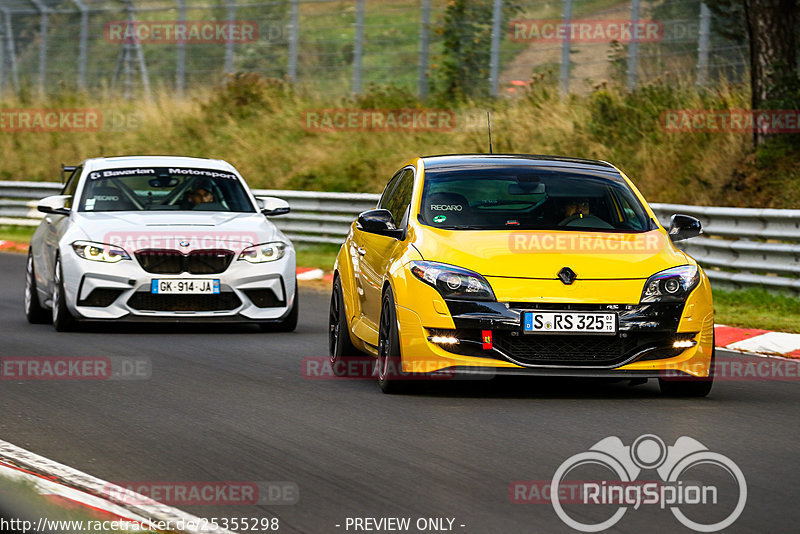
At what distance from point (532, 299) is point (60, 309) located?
560 cm

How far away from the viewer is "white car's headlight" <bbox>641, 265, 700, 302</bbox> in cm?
908

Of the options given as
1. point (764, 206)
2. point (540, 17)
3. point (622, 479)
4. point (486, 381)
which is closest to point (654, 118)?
point (540, 17)

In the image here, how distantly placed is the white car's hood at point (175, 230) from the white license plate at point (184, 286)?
28 cm

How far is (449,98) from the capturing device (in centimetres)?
2936

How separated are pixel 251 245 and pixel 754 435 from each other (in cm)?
632

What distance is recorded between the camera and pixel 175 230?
43.5 ft

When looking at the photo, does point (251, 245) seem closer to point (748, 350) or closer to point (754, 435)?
point (748, 350)

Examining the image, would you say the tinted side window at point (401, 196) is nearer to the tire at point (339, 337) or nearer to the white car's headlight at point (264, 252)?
the tire at point (339, 337)

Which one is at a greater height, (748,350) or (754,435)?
(754,435)

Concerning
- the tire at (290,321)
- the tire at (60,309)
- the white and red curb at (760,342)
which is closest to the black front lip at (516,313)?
the white and red curb at (760,342)

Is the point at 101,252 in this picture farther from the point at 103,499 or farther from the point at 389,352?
the point at 103,499

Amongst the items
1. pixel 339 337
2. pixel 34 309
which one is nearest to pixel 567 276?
pixel 339 337

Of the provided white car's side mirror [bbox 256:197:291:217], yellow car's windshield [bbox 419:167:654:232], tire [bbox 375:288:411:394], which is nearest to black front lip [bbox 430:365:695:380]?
tire [bbox 375:288:411:394]

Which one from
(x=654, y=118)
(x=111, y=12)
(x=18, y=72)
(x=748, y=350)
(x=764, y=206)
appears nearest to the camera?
(x=748, y=350)
